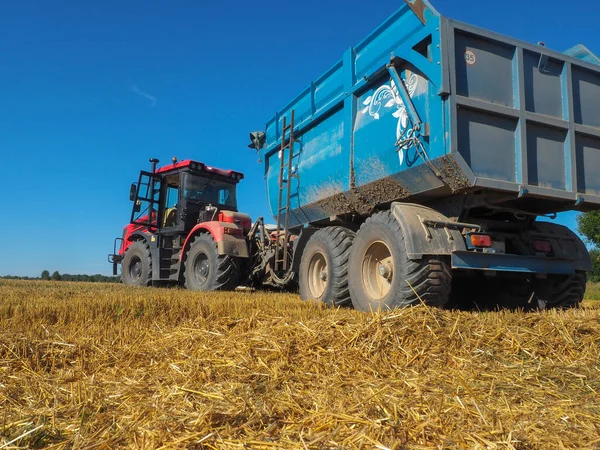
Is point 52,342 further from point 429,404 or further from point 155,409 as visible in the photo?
point 429,404

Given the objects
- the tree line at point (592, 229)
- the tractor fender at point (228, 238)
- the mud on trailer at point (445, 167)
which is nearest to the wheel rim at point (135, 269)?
the tractor fender at point (228, 238)

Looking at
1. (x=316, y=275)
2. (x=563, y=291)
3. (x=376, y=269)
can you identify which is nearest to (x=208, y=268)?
(x=316, y=275)

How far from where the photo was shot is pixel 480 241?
463 centimetres

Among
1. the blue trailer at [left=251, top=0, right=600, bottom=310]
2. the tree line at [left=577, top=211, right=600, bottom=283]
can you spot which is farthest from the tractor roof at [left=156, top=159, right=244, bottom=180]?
the tree line at [left=577, top=211, right=600, bottom=283]

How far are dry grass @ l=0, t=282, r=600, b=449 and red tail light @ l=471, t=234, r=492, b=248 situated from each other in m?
0.75

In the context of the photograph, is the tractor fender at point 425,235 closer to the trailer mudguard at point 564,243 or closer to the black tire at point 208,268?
the trailer mudguard at point 564,243

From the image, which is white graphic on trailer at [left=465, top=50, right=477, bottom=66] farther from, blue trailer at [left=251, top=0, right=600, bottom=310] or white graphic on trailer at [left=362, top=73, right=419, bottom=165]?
white graphic on trailer at [left=362, top=73, right=419, bottom=165]

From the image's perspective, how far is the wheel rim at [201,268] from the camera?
9.16 metres

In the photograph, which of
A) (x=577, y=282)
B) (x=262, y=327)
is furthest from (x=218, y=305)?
(x=577, y=282)

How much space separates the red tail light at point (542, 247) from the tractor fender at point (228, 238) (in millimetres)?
4958

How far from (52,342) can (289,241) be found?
485 cm

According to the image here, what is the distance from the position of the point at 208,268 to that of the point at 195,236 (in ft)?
3.36

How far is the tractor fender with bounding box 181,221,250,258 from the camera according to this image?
8539 mm

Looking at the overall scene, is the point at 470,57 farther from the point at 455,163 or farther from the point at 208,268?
the point at 208,268
